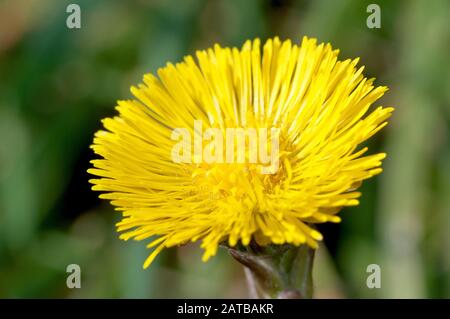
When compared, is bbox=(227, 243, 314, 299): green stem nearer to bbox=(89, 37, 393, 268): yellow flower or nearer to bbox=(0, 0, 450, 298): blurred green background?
bbox=(89, 37, 393, 268): yellow flower

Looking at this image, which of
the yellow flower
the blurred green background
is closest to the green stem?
the yellow flower

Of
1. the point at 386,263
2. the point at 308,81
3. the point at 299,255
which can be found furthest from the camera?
the point at 386,263

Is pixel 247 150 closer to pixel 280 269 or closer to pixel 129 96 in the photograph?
pixel 280 269

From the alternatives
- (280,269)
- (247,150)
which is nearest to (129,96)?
(247,150)

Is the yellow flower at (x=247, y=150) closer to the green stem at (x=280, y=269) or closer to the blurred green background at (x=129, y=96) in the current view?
the green stem at (x=280, y=269)

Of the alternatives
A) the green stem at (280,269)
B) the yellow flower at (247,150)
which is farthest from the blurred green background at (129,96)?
the green stem at (280,269)
